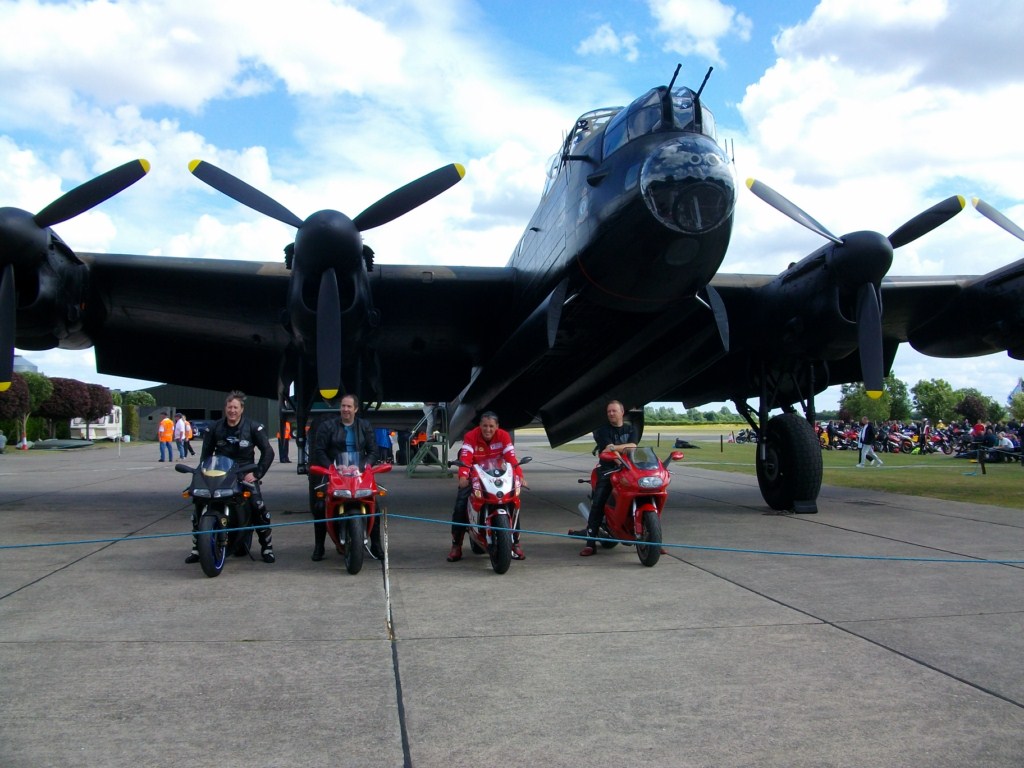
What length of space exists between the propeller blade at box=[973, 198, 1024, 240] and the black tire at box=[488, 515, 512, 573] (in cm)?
981

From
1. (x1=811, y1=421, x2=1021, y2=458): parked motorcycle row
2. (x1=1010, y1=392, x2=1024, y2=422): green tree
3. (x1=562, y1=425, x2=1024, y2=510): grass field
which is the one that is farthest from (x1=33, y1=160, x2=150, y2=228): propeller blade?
(x1=1010, y1=392, x2=1024, y2=422): green tree

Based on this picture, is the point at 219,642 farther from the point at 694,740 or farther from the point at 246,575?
the point at 694,740

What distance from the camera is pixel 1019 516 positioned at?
1023 centimetres

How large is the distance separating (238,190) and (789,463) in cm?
803

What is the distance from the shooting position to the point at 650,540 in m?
6.95

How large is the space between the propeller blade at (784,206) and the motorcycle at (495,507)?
5.74 metres

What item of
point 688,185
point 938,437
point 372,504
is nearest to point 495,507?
point 372,504

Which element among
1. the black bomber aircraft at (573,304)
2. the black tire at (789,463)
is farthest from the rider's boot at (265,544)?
the black tire at (789,463)

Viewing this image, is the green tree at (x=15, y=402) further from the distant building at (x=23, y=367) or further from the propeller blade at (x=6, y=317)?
the propeller blade at (x=6, y=317)

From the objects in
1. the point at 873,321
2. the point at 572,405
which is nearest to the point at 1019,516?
the point at 873,321

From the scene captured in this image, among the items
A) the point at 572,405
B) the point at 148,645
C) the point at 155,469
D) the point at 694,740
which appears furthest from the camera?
the point at 155,469

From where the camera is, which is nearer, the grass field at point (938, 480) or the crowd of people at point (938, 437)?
the grass field at point (938, 480)

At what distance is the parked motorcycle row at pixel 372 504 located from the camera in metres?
6.69

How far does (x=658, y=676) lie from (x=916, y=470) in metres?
A: 19.8
